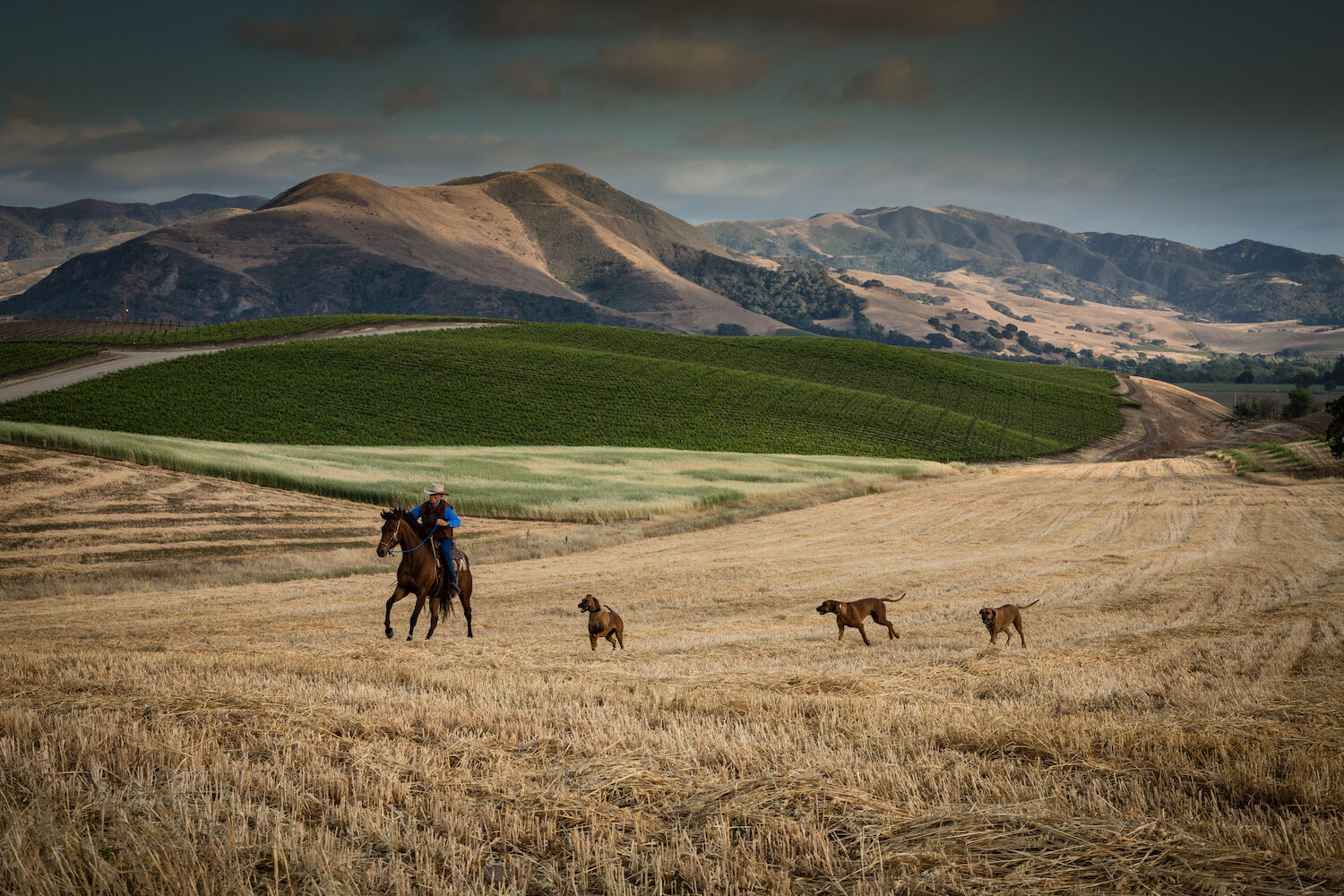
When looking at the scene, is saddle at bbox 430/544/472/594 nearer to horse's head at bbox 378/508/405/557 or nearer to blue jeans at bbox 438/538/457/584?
blue jeans at bbox 438/538/457/584

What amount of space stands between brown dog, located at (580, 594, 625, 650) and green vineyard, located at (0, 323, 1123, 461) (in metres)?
55.0

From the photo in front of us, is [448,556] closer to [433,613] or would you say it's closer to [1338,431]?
[433,613]

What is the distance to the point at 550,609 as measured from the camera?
20766 mm

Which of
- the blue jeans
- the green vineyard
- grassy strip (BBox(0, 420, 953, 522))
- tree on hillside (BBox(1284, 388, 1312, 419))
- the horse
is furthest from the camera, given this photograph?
tree on hillside (BBox(1284, 388, 1312, 419))

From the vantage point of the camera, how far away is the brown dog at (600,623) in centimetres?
1517

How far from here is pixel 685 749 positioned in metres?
7.30

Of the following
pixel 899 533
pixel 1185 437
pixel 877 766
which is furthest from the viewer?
pixel 1185 437

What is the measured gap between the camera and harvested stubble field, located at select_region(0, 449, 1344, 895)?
191 inches

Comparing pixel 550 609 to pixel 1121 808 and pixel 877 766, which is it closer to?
pixel 877 766

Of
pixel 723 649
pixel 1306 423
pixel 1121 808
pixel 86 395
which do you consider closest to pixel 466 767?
pixel 1121 808

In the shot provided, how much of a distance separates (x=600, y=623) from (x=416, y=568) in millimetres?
3872

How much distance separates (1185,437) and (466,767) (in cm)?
10627

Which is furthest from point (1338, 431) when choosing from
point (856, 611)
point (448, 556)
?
point (448, 556)

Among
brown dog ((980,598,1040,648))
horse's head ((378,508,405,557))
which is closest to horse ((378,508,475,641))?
horse's head ((378,508,405,557))
